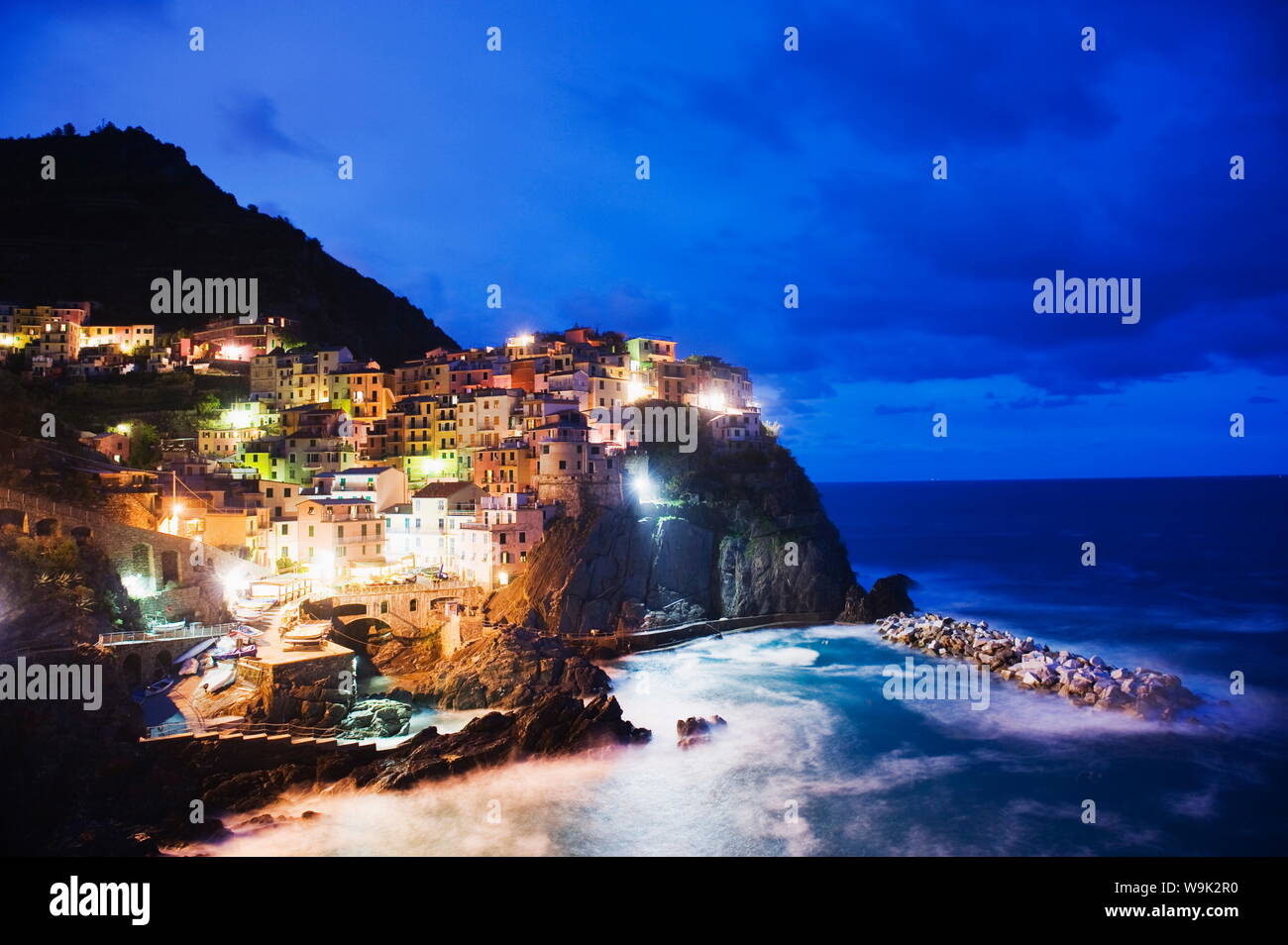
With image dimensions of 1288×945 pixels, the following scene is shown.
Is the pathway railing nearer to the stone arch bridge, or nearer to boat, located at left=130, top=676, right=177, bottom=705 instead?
boat, located at left=130, top=676, right=177, bottom=705

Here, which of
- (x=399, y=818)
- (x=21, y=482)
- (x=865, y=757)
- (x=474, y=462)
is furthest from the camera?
(x=474, y=462)

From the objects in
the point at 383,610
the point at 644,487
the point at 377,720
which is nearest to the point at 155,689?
the point at 377,720

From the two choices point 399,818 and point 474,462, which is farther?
point 474,462

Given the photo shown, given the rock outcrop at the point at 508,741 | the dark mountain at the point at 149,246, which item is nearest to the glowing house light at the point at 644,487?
the rock outcrop at the point at 508,741

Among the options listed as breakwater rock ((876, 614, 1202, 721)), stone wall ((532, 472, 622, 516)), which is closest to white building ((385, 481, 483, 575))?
stone wall ((532, 472, 622, 516))

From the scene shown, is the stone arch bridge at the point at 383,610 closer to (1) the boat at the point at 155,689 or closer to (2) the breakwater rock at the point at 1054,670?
(1) the boat at the point at 155,689

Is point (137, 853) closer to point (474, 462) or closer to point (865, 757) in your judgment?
point (865, 757)
